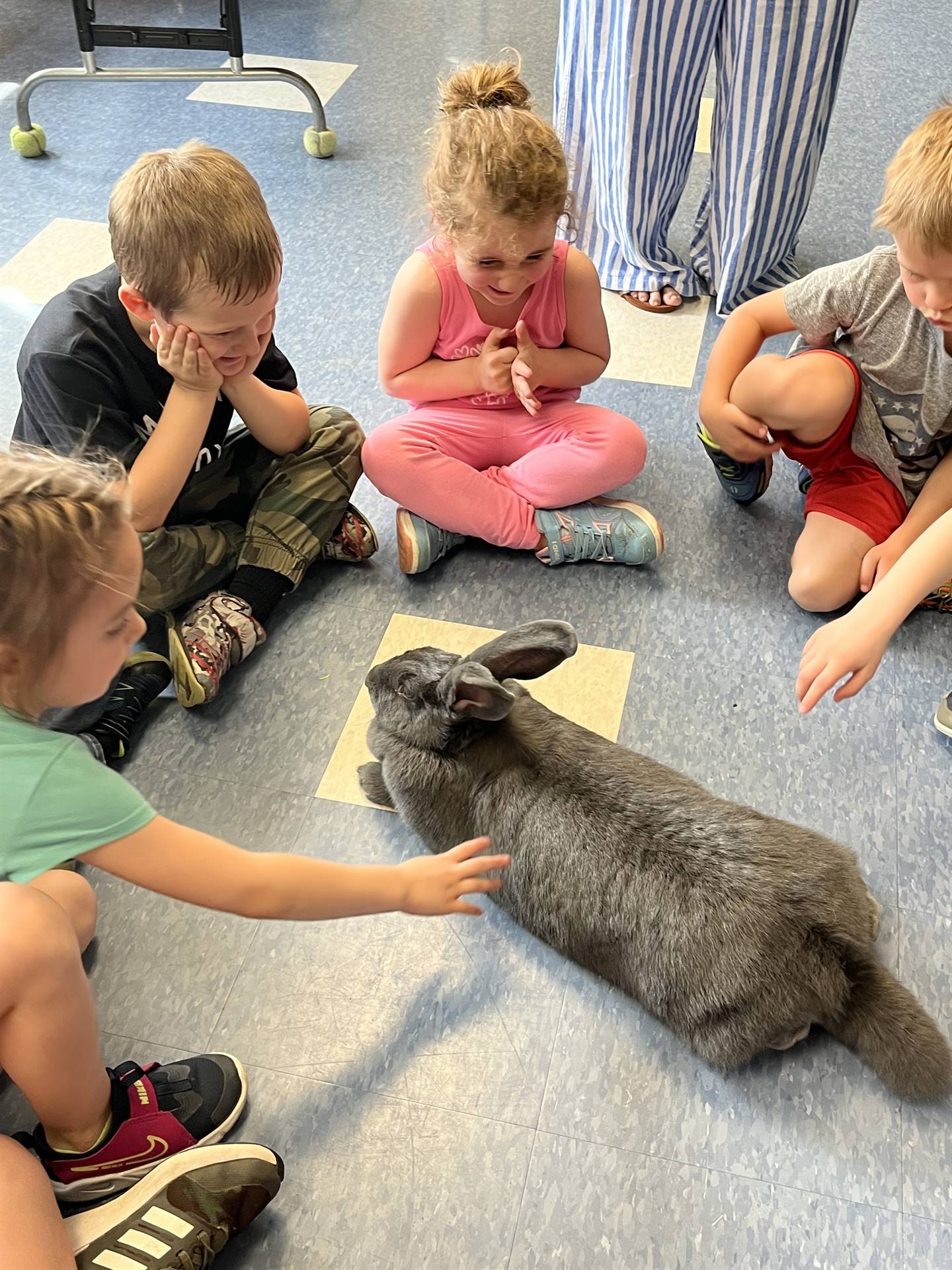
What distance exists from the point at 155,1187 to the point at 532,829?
16.7 inches

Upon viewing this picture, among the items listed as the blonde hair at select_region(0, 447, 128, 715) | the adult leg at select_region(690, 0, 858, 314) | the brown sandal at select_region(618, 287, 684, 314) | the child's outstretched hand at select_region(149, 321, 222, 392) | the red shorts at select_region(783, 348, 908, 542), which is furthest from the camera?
the brown sandal at select_region(618, 287, 684, 314)

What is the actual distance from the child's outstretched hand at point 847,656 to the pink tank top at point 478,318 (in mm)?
635

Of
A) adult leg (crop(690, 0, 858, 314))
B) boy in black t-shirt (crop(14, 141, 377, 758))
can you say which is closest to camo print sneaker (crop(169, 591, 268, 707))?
boy in black t-shirt (crop(14, 141, 377, 758))

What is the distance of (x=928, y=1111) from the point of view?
965 mm

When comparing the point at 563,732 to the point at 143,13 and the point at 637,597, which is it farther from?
the point at 143,13

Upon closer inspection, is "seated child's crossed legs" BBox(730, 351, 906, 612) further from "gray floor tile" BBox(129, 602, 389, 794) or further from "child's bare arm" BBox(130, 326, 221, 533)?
"child's bare arm" BBox(130, 326, 221, 533)

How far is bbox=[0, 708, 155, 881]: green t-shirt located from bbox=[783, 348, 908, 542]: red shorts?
3.31ft

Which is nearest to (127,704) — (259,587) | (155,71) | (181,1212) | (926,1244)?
(259,587)

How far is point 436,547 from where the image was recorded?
1463 millimetres

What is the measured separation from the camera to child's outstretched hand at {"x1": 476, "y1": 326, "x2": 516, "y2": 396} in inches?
56.8

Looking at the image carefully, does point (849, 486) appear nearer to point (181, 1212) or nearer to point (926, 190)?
point (926, 190)

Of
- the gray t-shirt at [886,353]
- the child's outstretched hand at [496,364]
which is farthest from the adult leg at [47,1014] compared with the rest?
the gray t-shirt at [886,353]

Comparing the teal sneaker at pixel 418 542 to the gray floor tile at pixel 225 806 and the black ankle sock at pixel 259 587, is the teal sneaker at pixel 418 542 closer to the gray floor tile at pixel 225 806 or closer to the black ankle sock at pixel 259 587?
the black ankle sock at pixel 259 587

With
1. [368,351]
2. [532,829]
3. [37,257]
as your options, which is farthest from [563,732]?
[37,257]
